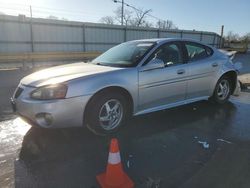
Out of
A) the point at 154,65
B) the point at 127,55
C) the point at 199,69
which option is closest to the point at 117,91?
the point at 154,65

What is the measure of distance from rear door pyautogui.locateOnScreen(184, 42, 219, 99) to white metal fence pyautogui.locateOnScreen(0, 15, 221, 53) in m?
13.1

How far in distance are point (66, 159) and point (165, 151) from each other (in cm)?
132

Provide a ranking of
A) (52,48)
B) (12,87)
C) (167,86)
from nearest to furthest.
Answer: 1. (167,86)
2. (12,87)
3. (52,48)

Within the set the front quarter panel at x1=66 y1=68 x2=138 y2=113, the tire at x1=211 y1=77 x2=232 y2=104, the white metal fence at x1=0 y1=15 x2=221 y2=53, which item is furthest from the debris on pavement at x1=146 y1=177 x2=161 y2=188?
the white metal fence at x1=0 y1=15 x2=221 y2=53

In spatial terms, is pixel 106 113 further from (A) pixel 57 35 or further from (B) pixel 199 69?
(A) pixel 57 35

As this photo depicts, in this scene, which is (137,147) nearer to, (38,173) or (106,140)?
(106,140)

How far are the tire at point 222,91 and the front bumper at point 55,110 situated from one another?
334cm

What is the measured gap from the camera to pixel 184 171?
321 cm

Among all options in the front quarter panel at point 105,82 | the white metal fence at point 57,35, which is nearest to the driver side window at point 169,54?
the front quarter panel at point 105,82

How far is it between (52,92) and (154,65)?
5.88ft

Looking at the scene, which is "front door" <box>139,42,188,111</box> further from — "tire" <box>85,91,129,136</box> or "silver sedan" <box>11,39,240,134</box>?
"tire" <box>85,91,129,136</box>

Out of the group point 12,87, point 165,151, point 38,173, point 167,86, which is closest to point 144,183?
point 165,151

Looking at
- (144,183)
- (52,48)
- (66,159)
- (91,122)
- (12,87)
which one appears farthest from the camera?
(52,48)

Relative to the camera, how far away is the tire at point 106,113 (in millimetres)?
4094
